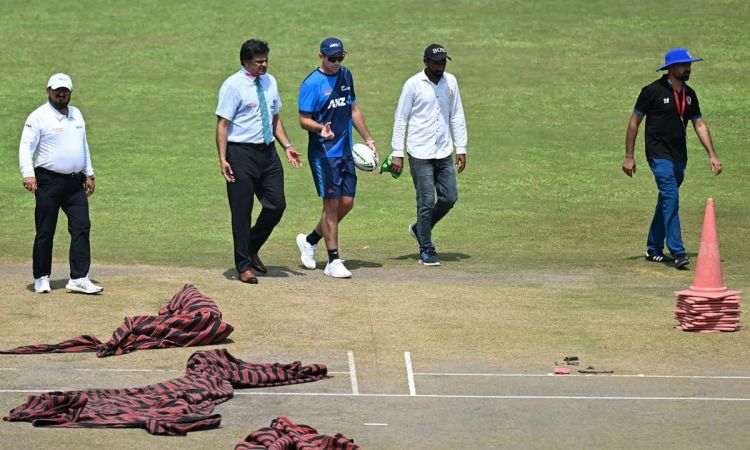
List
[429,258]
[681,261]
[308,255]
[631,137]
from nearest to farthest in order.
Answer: [308,255] → [681,261] → [631,137] → [429,258]

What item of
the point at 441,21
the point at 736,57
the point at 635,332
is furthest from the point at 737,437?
the point at 441,21

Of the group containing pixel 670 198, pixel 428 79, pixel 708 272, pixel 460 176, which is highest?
pixel 428 79

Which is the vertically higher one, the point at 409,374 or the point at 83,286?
the point at 83,286

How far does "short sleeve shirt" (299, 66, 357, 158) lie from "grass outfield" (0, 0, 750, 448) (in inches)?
53.2

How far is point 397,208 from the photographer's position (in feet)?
64.7

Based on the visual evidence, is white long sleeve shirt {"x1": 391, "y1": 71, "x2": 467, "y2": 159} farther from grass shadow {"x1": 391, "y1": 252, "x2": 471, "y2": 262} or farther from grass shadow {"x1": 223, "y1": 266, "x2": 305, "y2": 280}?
grass shadow {"x1": 223, "y1": 266, "x2": 305, "y2": 280}

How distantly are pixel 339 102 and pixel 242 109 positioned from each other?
1008 millimetres

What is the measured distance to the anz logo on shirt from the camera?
47.3 feet

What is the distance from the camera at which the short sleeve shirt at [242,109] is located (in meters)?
14.0

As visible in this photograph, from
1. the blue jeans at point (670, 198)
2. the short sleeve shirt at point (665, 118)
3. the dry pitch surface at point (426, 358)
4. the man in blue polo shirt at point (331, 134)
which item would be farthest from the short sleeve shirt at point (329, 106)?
the blue jeans at point (670, 198)

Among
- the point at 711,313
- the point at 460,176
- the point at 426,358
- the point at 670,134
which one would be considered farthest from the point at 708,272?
the point at 460,176

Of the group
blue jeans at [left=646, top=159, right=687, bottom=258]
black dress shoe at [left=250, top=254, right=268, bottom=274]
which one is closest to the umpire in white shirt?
black dress shoe at [left=250, top=254, right=268, bottom=274]

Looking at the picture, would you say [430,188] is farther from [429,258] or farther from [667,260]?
[667,260]

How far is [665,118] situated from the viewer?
15.5 m
